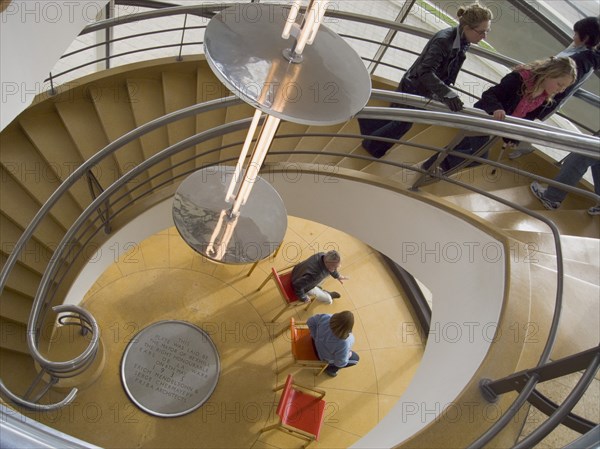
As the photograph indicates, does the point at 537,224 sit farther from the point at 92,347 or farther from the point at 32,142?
the point at 32,142

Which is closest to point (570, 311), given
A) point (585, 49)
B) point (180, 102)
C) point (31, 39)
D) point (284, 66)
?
point (585, 49)

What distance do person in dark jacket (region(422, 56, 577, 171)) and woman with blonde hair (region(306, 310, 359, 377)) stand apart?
1.81 metres

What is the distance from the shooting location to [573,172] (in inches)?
181

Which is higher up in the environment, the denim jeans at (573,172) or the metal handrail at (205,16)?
the metal handrail at (205,16)

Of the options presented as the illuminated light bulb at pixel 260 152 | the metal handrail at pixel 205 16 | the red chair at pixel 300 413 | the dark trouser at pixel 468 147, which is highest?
the metal handrail at pixel 205 16

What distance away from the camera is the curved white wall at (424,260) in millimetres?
3764

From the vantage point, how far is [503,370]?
3135 mm

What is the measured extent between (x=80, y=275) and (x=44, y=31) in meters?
2.24

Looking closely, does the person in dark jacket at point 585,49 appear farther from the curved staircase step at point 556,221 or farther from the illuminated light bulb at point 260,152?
the illuminated light bulb at point 260,152

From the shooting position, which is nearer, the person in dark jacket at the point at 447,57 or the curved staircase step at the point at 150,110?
the person in dark jacket at the point at 447,57

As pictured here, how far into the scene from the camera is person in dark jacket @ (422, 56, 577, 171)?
377cm

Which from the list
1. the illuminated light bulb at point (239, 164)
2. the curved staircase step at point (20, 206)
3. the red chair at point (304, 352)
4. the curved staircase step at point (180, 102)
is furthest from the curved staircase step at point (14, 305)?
the illuminated light bulb at point (239, 164)

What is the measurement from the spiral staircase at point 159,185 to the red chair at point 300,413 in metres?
1.97

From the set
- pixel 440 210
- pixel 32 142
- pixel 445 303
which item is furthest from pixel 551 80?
pixel 32 142
